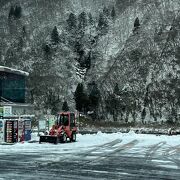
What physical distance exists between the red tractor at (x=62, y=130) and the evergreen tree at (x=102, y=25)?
193ft

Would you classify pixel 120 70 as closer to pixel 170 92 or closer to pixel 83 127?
pixel 170 92

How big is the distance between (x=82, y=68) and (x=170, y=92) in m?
21.9

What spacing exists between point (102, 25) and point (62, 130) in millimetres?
62576

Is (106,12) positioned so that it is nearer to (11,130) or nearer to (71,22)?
(71,22)

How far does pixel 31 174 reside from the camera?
16359 mm

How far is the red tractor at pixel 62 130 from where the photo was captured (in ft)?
108

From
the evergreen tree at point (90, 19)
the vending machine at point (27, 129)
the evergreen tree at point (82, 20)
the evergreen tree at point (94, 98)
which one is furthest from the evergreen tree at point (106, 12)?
the vending machine at point (27, 129)

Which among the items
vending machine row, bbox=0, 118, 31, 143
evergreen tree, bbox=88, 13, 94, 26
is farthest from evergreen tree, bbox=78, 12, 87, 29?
vending machine row, bbox=0, 118, 31, 143

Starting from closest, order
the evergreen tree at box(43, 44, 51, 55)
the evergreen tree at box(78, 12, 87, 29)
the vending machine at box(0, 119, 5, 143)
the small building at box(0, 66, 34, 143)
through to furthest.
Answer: the vending machine at box(0, 119, 5, 143)
the small building at box(0, 66, 34, 143)
the evergreen tree at box(43, 44, 51, 55)
the evergreen tree at box(78, 12, 87, 29)

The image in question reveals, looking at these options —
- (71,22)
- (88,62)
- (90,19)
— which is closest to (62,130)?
(88,62)

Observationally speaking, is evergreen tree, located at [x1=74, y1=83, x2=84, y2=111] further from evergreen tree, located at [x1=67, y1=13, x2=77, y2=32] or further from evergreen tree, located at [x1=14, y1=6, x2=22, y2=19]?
evergreen tree, located at [x1=14, y1=6, x2=22, y2=19]

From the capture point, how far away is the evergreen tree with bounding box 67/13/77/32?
305 ft

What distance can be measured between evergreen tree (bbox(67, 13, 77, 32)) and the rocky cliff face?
24cm

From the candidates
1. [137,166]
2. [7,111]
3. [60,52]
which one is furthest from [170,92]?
[137,166]
